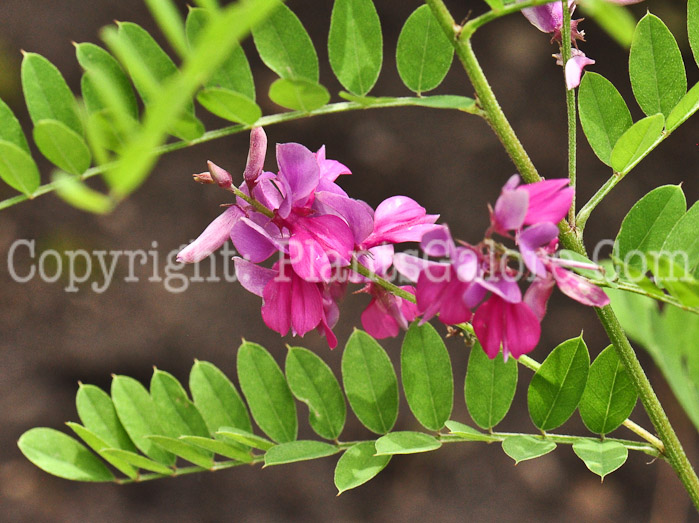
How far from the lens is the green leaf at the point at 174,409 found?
2.57ft

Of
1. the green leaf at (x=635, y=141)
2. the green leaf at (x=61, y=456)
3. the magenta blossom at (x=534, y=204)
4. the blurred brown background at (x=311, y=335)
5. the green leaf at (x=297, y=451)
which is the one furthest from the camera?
the blurred brown background at (x=311, y=335)

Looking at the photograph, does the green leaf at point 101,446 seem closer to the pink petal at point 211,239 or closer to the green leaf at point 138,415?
the green leaf at point 138,415

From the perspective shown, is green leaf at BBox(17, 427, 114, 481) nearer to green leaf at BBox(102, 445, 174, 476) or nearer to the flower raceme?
green leaf at BBox(102, 445, 174, 476)

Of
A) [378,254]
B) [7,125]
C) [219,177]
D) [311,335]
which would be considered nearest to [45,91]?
[7,125]

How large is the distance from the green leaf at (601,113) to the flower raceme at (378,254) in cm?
16

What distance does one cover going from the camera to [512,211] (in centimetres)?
46

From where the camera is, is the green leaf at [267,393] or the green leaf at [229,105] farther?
the green leaf at [267,393]

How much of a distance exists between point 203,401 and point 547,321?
1.32 metres

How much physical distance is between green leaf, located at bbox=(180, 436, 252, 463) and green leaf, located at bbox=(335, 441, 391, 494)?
115 millimetres

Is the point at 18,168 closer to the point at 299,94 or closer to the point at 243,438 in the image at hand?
the point at 299,94

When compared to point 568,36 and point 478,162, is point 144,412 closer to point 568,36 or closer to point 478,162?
point 568,36

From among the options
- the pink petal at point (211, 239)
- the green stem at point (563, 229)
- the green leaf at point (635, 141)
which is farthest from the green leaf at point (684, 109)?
the pink petal at point (211, 239)

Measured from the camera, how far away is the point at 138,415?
79 cm

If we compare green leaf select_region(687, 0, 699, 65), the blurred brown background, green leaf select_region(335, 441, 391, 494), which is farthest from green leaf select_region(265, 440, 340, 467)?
the blurred brown background
